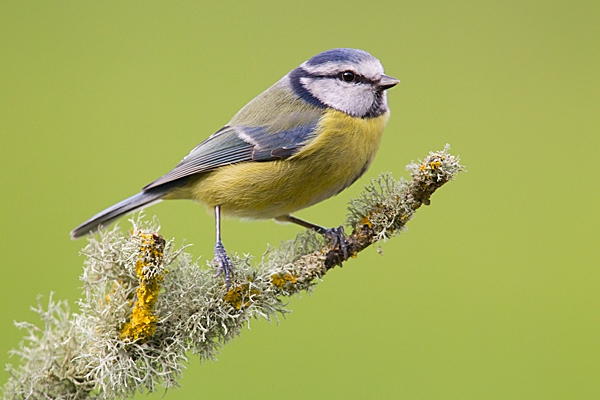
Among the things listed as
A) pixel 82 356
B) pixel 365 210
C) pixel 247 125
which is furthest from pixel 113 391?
pixel 247 125

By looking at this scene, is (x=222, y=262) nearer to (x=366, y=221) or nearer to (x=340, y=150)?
(x=366, y=221)

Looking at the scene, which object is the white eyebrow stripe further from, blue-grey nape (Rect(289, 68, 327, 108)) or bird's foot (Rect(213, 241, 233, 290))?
bird's foot (Rect(213, 241, 233, 290))

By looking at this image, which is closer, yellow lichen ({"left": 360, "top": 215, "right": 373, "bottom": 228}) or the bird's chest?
yellow lichen ({"left": 360, "top": 215, "right": 373, "bottom": 228})

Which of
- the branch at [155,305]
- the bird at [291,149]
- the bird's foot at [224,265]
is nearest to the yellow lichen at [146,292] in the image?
the branch at [155,305]

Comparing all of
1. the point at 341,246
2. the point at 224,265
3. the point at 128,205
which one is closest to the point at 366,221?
the point at 341,246

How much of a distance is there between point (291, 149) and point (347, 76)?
1.01 feet

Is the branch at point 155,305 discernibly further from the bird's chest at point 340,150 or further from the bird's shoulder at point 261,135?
the bird's shoulder at point 261,135

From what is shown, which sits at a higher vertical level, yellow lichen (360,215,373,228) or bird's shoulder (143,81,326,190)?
bird's shoulder (143,81,326,190)

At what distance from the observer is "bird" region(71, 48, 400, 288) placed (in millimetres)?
1751

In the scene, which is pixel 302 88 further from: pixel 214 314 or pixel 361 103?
pixel 214 314

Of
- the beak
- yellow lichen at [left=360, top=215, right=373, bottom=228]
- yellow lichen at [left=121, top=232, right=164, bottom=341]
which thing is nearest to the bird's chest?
the beak

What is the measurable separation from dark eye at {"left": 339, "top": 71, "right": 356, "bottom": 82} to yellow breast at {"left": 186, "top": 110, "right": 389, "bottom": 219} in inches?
4.4

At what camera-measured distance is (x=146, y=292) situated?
1.16 m

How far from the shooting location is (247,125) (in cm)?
193
